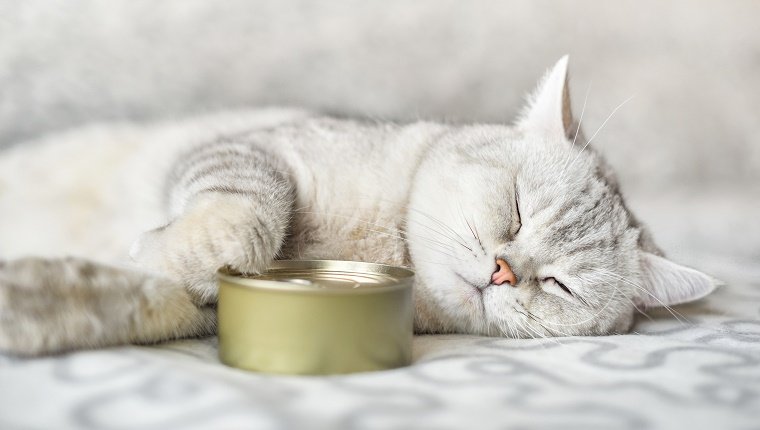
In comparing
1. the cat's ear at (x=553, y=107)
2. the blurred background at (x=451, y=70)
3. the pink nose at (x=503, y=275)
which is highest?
the blurred background at (x=451, y=70)

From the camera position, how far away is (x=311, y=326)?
108 cm

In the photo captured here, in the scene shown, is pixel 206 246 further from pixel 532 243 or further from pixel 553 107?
pixel 553 107

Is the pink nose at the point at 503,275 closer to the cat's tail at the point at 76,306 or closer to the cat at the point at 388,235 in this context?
the cat at the point at 388,235

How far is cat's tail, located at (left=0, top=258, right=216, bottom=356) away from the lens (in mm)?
1066

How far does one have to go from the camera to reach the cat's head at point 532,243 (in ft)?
4.63

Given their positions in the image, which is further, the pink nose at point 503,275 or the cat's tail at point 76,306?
the pink nose at point 503,275

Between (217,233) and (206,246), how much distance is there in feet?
0.09

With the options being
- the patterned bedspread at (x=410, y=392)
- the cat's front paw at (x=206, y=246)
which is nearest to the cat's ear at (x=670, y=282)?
the patterned bedspread at (x=410, y=392)

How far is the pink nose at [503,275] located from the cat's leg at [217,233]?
372 millimetres

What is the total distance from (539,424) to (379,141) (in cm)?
90

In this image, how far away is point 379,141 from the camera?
1739 mm

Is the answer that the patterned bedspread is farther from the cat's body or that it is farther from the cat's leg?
the cat's body

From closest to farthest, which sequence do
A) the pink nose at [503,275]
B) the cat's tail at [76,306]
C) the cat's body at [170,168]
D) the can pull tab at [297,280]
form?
1. the cat's tail at [76,306]
2. the can pull tab at [297,280]
3. the pink nose at [503,275]
4. the cat's body at [170,168]

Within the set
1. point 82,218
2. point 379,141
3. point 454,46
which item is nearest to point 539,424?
point 379,141
